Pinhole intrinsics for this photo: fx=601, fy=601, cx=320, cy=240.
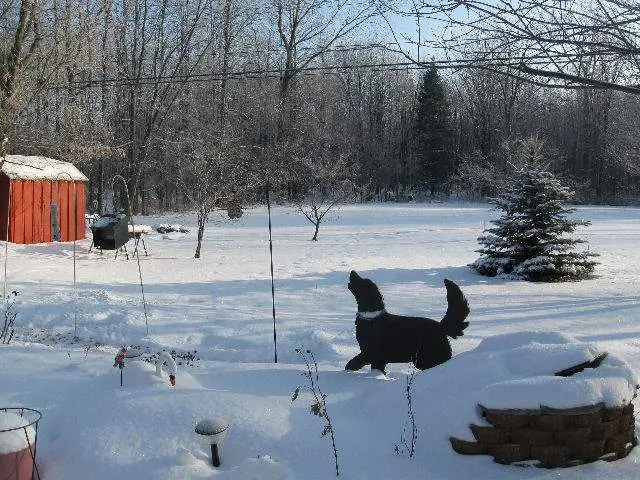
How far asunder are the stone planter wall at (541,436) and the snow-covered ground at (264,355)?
7cm

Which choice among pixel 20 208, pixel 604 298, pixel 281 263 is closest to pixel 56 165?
pixel 20 208

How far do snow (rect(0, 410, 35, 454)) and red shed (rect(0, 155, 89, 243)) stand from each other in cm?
Answer: 1317

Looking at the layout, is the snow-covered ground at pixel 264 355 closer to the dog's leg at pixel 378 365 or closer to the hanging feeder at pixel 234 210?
the dog's leg at pixel 378 365

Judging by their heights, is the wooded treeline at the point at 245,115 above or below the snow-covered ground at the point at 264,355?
above

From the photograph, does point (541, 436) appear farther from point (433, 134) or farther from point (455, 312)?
point (433, 134)

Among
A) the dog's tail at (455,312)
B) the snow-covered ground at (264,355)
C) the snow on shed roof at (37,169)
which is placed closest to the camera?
the snow-covered ground at (264,355)

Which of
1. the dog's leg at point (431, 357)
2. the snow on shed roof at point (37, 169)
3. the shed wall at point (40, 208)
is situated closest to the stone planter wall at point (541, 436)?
the dog's leg at point (431, 357)

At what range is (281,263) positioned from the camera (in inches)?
551

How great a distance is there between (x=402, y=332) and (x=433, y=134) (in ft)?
144

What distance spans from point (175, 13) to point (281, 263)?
21.0 metres

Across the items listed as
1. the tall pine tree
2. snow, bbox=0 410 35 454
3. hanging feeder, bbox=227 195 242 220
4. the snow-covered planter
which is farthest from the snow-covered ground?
the tall pine tree

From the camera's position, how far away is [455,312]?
14.9 ft

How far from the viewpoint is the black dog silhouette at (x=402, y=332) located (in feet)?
14.9

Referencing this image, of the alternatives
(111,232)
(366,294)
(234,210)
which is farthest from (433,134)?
(366,294)
